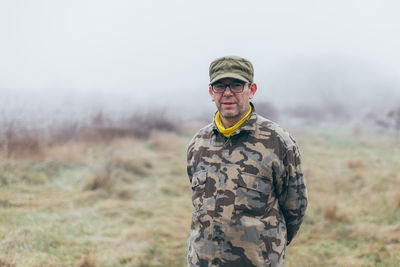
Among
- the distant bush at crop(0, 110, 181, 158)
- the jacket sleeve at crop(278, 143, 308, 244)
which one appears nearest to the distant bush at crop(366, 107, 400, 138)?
the distant bush at crop(0, 110, 181, 158)

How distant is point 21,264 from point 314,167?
367 inches

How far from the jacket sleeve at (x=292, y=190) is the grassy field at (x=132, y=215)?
227 centimetres

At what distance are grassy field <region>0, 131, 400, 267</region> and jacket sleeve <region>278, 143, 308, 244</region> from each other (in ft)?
7.46

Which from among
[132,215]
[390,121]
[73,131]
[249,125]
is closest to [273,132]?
[249,125]

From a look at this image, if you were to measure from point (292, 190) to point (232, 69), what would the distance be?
934 millimetres

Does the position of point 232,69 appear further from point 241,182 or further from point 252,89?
point 241,182

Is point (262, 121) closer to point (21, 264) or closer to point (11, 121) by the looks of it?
point (21, 264)

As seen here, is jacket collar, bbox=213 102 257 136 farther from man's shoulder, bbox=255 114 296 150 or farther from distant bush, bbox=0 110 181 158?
distant bush, bbox=0 110 181 158

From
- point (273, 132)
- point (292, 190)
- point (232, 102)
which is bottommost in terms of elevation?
point (292, 190)

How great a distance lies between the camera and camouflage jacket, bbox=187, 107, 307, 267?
1.94 meters

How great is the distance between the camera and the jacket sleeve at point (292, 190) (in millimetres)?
2068

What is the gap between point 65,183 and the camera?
720 centimetres

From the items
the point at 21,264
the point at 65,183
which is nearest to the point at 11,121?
the point at 65,183

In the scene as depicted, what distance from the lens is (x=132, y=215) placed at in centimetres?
582
